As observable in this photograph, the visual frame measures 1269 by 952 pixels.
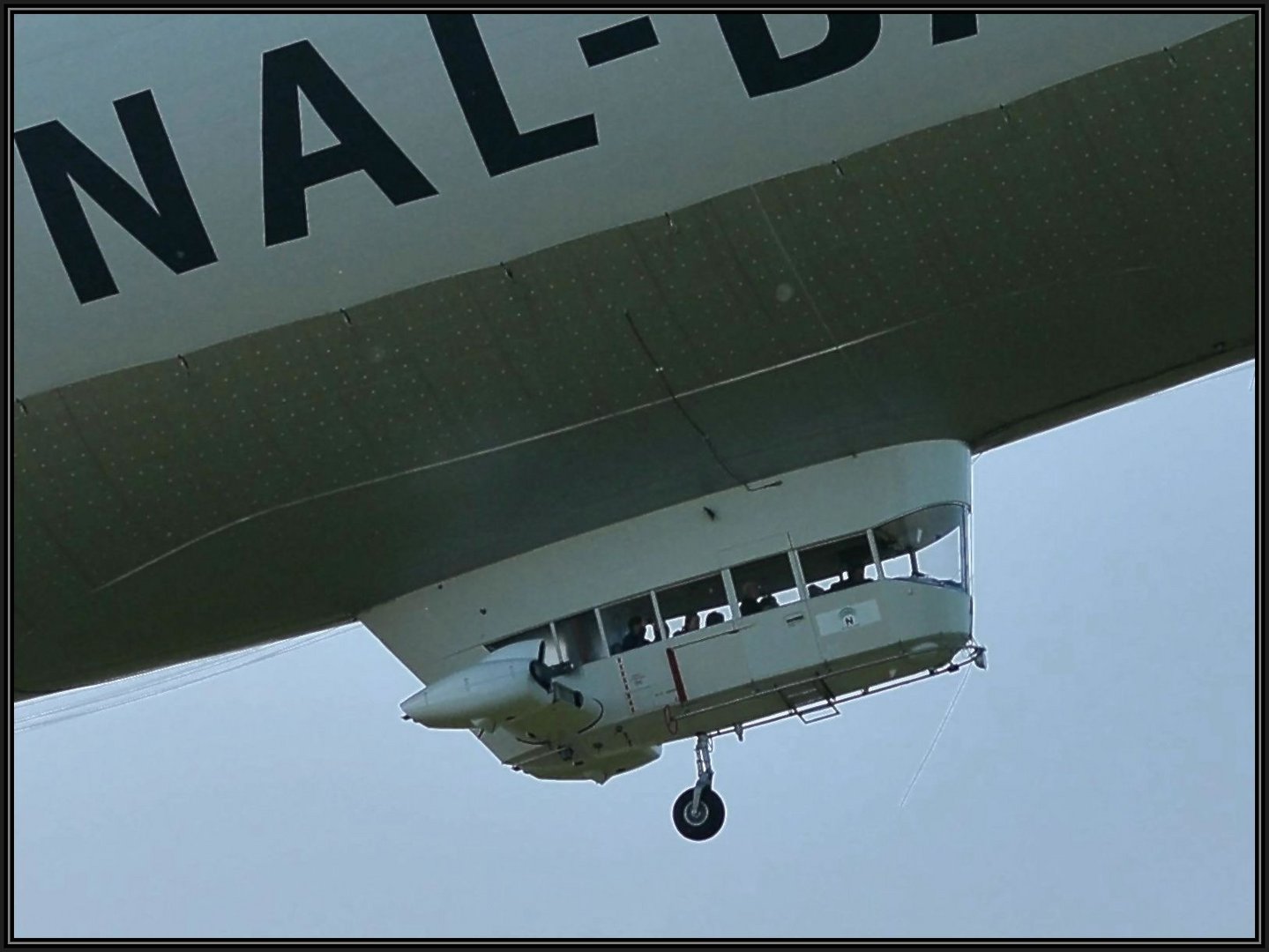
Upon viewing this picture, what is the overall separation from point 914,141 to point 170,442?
5.69 metres

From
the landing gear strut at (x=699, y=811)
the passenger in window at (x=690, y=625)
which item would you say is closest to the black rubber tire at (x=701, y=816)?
the landing gear strut at (x=699, y=811)

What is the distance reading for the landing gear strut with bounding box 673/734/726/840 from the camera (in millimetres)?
15000

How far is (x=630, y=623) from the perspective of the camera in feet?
49.4

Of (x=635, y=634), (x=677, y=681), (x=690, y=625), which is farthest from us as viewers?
(x=635, y=634)

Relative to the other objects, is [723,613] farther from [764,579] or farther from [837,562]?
[837,562]

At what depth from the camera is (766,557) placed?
14914mm

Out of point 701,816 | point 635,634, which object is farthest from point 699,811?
point 635,634

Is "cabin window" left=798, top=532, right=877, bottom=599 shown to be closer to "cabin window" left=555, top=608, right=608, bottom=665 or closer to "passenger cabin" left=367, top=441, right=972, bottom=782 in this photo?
"passenger cabin" left=367, top=441, right=972, bottom=782

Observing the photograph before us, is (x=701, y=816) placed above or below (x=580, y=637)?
below

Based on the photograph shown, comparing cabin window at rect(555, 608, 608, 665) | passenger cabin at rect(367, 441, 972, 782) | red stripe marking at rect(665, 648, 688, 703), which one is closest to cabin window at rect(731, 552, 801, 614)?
passenger cabin at rect(367, 441, 972, 782)

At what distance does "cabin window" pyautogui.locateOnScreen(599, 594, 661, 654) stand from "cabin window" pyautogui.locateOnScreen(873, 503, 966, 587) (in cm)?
176

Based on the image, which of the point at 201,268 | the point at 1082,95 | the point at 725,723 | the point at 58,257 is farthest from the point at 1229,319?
the point at 58,257

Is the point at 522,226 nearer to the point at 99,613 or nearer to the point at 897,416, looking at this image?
the point at 897,416

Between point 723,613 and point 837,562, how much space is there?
96 centimetres
